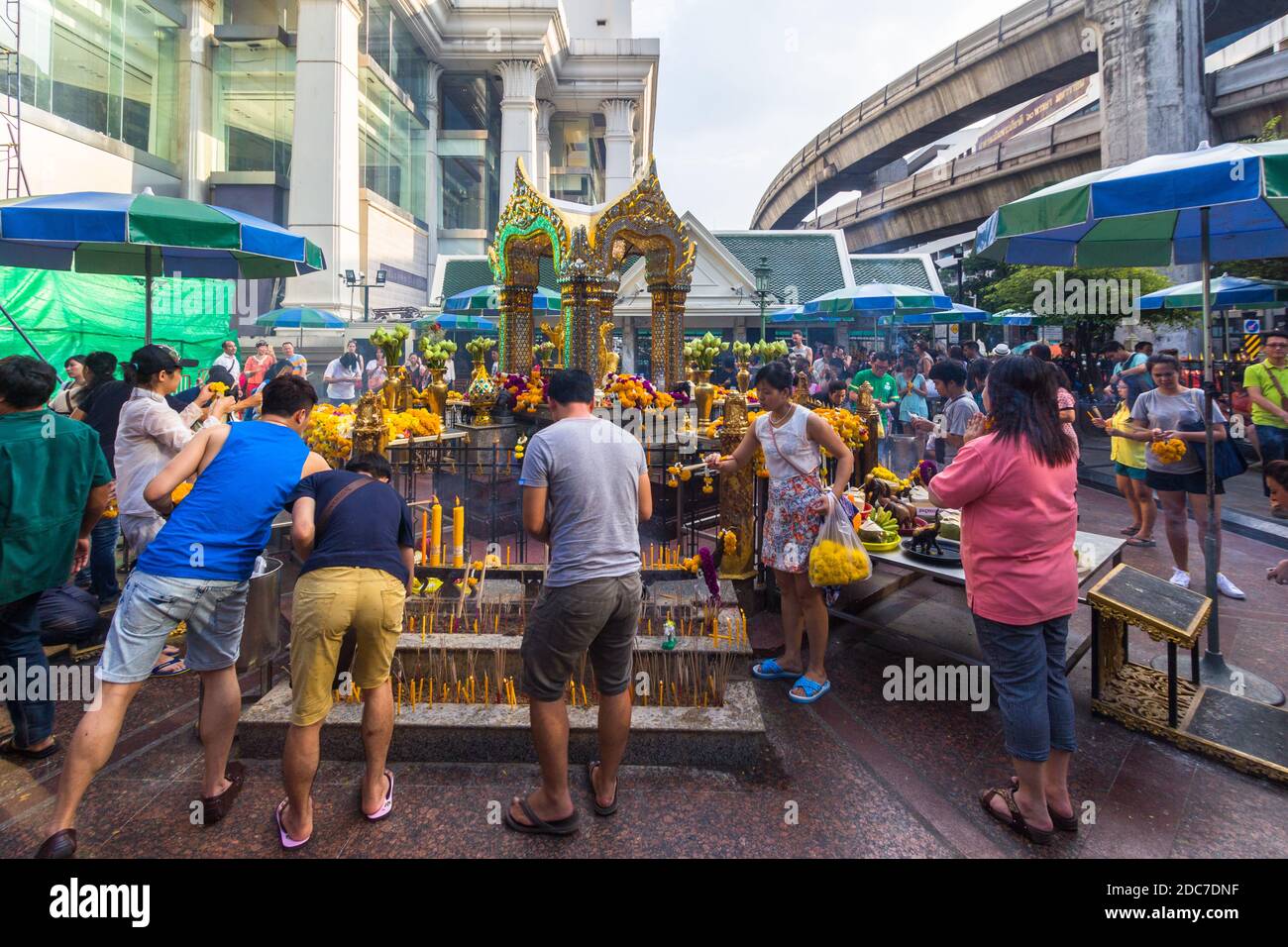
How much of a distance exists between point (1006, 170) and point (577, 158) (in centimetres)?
3110

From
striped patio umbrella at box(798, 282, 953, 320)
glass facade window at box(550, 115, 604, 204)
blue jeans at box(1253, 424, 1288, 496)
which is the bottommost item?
blue jeans at box(1253, 424, 1288, 496)

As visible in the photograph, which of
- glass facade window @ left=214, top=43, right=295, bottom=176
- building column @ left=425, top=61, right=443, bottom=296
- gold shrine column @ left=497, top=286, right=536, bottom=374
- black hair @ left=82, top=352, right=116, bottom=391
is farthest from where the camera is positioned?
building column @ left=425, top=61, right=443, bottom=296

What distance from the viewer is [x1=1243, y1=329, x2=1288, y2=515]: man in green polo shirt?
6.68 meters

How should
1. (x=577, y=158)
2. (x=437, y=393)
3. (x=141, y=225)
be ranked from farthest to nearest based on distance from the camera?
(x=577, y=158)
(x=437, y=393)
(x=141, y=225)

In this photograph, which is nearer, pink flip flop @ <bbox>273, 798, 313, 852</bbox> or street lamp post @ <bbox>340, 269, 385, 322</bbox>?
pink flip flop @ <bbox>273, 798, 313, 852</bbox>

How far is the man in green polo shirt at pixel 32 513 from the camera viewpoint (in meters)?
3.40

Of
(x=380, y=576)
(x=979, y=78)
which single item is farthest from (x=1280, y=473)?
(x=979, y=78)

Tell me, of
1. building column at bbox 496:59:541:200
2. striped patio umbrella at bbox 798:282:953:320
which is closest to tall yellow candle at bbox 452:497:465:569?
striped patio umbrella at bbox 798:282:953:320

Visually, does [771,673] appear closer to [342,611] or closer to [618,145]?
[342,611]

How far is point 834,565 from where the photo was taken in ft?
13.1

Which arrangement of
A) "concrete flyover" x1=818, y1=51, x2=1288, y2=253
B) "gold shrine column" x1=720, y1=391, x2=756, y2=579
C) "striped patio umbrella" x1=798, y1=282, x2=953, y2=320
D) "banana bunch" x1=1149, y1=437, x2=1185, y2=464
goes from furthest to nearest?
"concrete flyover" x1=818, y1=51, x2=1288, y2=253
"striped patio umbrella" x1=798, y1=282, x2=953, y2=320
"banana bunch" x1=1149, y1=437, x2=1185, y2=464
"gold shrine column" x1=720, y1=391, x2=756, y2=579

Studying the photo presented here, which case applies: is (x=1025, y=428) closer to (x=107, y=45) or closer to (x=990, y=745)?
(x=990, y=745)

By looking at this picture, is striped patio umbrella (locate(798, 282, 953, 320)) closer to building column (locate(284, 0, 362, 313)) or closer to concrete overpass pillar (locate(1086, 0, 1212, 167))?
concrete overpass pillar (locate(1086, 0, 1212, 167))

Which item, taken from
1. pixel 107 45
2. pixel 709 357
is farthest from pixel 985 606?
pixel 107 45
